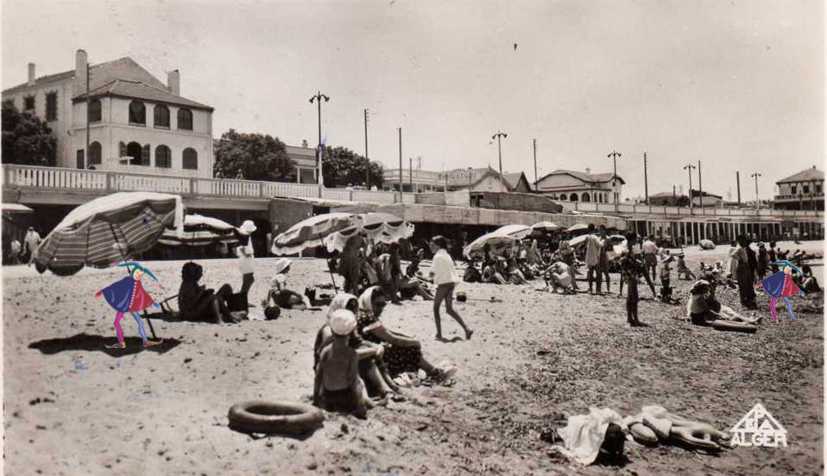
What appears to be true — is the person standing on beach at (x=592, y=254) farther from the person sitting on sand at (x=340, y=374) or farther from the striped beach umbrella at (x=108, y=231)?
the striped beach umbrella at (x=108, y=231)

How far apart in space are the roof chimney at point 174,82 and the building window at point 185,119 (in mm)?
308

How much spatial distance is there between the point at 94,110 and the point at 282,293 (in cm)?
267

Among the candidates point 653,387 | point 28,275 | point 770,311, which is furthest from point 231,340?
point 770,311

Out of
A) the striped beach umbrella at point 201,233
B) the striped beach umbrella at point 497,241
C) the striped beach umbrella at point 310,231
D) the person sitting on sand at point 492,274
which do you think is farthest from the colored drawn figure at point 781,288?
the striped beach umbrella at point 201,233

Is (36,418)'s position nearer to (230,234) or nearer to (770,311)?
(230,234)

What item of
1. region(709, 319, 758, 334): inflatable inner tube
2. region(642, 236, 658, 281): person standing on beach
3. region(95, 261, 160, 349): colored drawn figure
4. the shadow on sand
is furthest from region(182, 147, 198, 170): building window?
region(642, 236, 658, 281): person standing on beach

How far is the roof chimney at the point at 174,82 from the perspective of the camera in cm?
556

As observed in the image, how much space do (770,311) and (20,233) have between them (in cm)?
825

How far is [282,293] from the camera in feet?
22.6

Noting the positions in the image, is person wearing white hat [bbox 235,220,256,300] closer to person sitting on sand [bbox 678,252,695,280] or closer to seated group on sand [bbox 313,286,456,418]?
seated group on sand [bbox 313,286,456,418]

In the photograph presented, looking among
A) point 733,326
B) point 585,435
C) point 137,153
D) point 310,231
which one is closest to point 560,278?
point 733,326

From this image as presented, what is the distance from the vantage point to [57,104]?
5512 millimetres

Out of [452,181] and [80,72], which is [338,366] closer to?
[80,72]

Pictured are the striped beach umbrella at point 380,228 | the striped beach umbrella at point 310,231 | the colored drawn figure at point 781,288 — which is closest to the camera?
the striped beach umbrella at point 310,231
